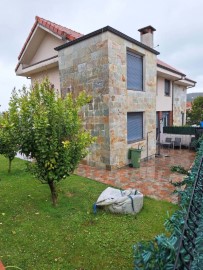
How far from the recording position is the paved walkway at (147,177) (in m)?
6.21

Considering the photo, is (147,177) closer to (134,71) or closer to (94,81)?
(94,81)

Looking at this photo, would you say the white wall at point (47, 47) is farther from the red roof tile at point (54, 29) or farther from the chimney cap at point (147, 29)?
the chimney cap at point (147, 29)

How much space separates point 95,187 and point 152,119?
6.35m

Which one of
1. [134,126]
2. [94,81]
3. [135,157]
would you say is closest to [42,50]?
[94,81]

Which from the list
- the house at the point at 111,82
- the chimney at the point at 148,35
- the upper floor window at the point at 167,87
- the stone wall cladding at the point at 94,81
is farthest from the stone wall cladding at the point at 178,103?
the stone wall cladding at the point at 94,81

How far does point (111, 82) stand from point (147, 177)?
14.0 ft

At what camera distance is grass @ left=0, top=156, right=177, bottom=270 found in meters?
3.22

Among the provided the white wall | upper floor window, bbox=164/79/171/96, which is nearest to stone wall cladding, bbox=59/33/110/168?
the white wall

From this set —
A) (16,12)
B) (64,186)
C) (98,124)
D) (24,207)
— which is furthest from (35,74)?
(24,207)

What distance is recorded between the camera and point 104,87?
8273mm

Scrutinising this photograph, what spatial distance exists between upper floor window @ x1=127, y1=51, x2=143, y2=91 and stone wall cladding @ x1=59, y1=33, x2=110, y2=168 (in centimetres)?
174

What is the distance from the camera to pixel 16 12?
9164 mm

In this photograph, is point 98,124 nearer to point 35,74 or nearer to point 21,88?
point 21,88

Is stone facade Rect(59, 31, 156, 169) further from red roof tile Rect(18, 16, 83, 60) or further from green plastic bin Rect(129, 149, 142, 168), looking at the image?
red roof tile Rect(18, 16, 83, 60)
